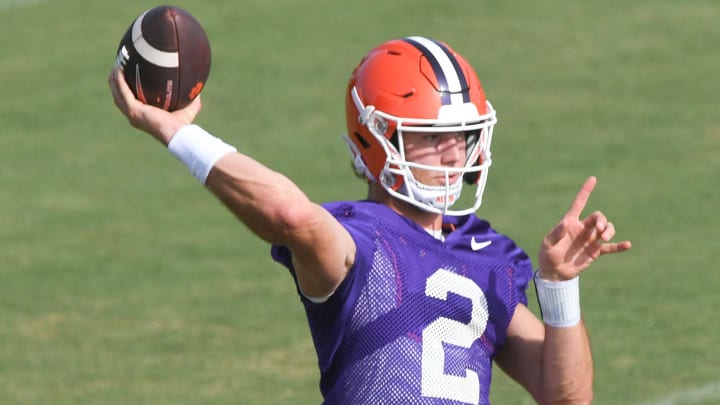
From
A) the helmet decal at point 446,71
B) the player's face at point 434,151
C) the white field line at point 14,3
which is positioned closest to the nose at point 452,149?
the player's face at point 434,151

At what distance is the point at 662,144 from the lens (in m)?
12.4

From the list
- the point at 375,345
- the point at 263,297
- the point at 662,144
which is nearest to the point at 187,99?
the point at 375,345

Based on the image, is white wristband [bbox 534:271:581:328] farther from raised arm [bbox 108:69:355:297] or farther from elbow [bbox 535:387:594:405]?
raised arm [bbox 108:69:355:297]

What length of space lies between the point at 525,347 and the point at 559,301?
268 millimetres

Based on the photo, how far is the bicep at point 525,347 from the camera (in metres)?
5.04

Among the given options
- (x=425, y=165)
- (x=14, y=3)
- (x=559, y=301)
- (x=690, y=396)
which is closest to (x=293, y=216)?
(x=425, y=165)

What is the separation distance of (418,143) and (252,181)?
967mm

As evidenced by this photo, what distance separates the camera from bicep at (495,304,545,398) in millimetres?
5043

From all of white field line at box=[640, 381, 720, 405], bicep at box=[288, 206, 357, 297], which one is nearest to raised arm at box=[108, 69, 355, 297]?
bicep at box=[288, 206, 357, 297]

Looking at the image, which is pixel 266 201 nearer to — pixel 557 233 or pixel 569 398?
pixel 557 233

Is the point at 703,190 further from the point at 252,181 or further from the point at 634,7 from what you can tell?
the point at 252,181

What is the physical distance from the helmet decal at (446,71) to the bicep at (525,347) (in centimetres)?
77

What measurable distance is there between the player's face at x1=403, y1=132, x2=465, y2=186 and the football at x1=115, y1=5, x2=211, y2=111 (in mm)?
724

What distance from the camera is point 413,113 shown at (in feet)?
15.8
